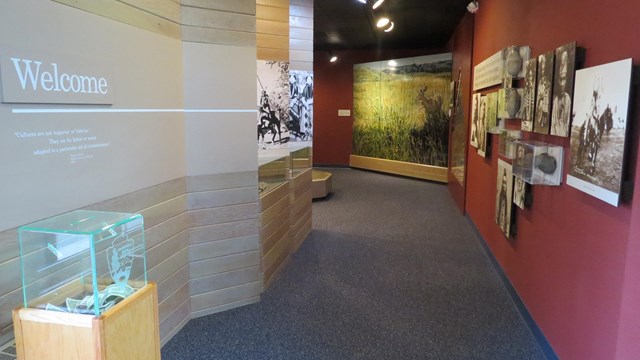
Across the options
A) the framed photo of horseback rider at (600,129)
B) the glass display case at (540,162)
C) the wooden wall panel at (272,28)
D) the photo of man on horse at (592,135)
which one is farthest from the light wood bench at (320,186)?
the photo of man on horse at (592,135)

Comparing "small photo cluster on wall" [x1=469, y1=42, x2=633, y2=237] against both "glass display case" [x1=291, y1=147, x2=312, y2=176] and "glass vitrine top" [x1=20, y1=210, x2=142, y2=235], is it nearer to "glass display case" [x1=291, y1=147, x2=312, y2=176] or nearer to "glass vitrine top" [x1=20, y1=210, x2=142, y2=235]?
"glass vitrine top" [x1=20, y1=210, x2=142, y2=235]

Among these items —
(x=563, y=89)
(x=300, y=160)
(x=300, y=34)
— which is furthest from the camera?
(x=300, y=34)

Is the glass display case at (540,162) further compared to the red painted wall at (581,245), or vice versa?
the glass display case at (540,162)

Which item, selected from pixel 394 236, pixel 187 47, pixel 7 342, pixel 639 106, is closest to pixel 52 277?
pixel 7 342

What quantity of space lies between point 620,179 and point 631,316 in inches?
→ 21.5

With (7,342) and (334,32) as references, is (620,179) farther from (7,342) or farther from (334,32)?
(334,32)

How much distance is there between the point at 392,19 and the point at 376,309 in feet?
18.4

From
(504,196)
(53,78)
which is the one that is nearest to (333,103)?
(504,196)

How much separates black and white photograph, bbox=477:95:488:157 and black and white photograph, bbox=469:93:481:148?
0.17 m

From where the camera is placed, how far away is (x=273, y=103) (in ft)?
16.5

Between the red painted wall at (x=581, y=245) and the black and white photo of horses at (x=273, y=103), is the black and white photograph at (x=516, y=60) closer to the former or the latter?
the red painted wall at (x=581, y=245)

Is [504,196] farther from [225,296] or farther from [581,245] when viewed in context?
[225,296]

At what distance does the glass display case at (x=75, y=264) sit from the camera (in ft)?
5.08

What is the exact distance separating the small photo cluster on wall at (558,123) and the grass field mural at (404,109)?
519cm
